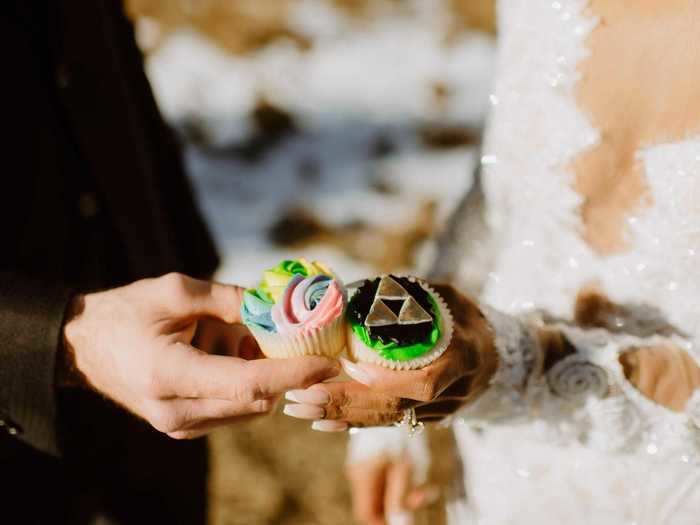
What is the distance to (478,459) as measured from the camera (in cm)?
121

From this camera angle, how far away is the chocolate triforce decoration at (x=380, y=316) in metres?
0.82

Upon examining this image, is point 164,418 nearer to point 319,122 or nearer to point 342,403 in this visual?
point 342,403

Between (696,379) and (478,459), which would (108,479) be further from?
(696,379)

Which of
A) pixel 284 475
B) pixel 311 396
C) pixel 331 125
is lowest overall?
pixel 284 475

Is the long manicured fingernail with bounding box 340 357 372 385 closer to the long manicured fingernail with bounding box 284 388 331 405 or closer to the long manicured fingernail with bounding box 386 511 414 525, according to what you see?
the long manicured fingernail with bounding box 284 388 331 405

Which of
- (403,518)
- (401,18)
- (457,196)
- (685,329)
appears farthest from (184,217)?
(401,18)

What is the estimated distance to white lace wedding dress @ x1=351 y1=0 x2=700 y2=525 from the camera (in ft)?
3.32

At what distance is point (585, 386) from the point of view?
1027mm

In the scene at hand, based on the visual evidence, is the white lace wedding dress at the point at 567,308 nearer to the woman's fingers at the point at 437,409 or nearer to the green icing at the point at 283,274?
the woman's fingers at the point at 437,409

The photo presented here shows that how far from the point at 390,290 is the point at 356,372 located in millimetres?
110

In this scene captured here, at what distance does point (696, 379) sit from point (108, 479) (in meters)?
1.14

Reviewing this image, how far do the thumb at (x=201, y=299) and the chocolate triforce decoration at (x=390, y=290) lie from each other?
0.20 m

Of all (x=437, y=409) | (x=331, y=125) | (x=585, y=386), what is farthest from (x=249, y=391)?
(x=331, y=125)

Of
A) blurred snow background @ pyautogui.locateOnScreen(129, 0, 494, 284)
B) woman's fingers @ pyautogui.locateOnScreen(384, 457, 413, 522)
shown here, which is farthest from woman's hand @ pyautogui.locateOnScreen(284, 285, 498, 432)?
blurred snow background @ pyautogui.locateOnScreen(129, 0, 494, 284)
